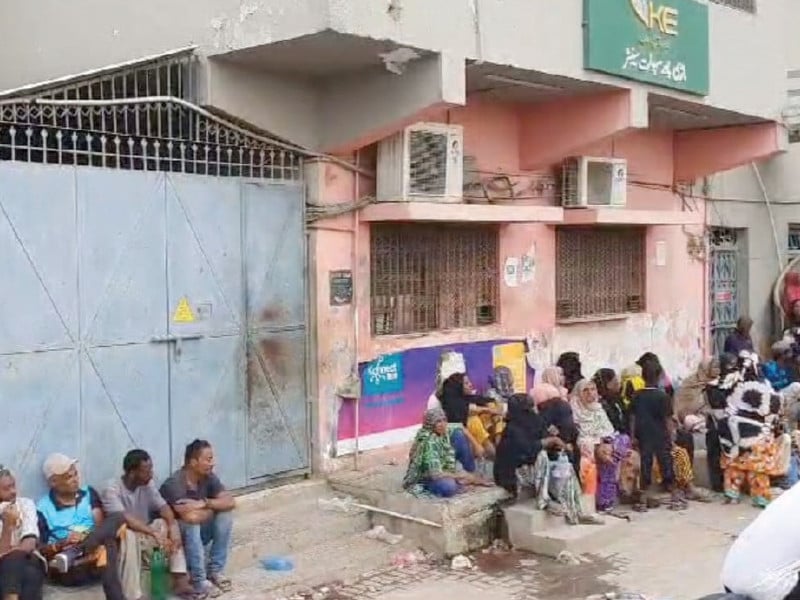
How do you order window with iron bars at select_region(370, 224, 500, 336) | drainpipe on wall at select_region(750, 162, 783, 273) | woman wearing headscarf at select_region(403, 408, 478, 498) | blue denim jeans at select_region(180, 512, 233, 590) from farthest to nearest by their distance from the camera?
drainpipe on wall at select_region(750, 162, 783, 273)
window with iron bars at select_region(370, 224, 500, 336)
woman wearing headscarf at select_region(403, 408, 478, 498)
blue denim jeans at select_region(180, 512, 233, 590)

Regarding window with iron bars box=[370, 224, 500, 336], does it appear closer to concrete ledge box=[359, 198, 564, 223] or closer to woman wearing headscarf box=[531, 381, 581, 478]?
concrete ledge box=[359, 198, 564, 223]

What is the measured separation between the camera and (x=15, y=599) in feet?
17.8

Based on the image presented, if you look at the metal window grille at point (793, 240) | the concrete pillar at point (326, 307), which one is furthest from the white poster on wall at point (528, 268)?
the metal window grille at point (793, 240)

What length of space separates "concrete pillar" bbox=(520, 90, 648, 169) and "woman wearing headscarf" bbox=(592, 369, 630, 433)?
2.16 metres

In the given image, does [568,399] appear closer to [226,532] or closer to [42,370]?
[226,532]

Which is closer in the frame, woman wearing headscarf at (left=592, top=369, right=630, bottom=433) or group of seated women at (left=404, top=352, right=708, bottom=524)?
group of seated women at (left=404, top=352, right=708, bottom=524)

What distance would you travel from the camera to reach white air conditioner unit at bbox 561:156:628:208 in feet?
34.3

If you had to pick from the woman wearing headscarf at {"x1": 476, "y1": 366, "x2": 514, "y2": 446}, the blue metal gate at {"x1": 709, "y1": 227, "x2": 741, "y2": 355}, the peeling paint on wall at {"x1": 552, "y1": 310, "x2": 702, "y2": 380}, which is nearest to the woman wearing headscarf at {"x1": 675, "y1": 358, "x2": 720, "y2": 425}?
the peeling paint on wall at {"x1": 552, "y1": 310, "x2": 702, "y2": 380}

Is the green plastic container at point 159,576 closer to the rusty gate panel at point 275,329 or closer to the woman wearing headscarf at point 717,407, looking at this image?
the rusty gate panel at point 275,329

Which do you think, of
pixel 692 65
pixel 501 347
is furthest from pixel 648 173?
pixel 501 347

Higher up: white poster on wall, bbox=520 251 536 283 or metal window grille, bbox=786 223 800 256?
metal window grille, bbox=786 223 800 256

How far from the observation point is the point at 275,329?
7879 millimetres

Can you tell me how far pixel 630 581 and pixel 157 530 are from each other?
3.05 metres

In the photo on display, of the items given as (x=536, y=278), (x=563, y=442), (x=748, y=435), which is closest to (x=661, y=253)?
(x=536, y=278)
